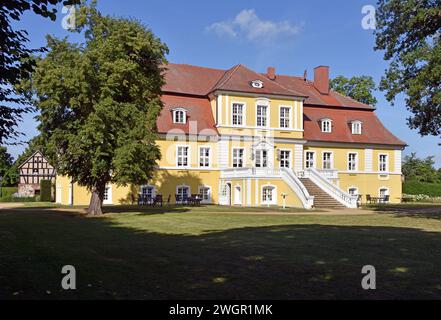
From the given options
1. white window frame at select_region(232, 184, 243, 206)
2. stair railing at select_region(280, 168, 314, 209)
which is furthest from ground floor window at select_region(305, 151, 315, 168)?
white window frame at select_region(232, 184, 243, 206)

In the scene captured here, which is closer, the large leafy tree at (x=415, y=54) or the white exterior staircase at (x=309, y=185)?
the large leafy tree at (x=415, y=54)

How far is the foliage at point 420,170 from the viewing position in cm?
6381

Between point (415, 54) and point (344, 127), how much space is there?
24.9m

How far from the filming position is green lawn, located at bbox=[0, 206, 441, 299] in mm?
7148

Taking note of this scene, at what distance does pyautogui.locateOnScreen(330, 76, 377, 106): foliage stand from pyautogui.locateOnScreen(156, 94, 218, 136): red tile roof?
78.7ft

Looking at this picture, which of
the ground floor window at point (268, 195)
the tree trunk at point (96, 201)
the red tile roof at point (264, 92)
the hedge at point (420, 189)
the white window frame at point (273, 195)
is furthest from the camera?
the hedge at point (420, 189)

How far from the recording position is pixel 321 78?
49062 mm

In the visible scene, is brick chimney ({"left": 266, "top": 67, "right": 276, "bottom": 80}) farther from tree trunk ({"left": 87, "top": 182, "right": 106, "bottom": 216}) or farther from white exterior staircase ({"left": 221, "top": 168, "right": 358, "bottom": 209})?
tree trunk ({"left": 87, "top": 182, "right": 106, "bottom": 216})

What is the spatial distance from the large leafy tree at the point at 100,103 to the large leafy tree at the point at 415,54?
10.8 m

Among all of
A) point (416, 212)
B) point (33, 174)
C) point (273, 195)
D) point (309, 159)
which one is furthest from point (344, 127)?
point (33, 174)

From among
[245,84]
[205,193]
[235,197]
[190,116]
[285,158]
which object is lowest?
[235,197]

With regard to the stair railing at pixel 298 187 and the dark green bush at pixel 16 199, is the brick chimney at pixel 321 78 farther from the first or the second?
the dark green bush at pixel 16 199

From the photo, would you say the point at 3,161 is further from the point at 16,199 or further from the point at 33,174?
the point at 33,174

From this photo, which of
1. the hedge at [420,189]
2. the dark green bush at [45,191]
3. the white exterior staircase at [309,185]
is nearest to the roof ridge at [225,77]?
the white exterior staircase at [309,185]
